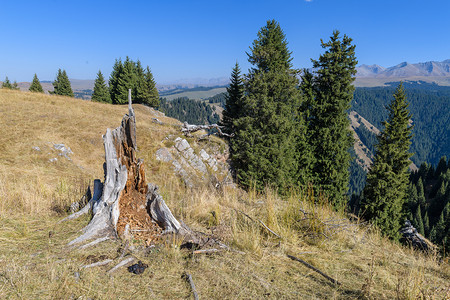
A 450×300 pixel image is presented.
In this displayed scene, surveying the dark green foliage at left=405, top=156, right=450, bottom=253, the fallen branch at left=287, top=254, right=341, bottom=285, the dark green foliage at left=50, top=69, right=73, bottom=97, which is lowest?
the dark green foliage at left=405, top=156, right=450, bottom=253

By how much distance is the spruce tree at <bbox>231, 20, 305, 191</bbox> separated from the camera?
875 inches

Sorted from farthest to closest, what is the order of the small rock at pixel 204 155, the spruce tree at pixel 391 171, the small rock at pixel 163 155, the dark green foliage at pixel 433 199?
the dark green foliage at pixel 433 199 → the spruce tree at pixel 391 171 → the small rock at pixel 204 155 → the small rock at pixel 163 155

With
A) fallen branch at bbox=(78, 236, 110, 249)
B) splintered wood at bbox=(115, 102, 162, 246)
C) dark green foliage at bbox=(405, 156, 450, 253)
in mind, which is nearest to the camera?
fallen branch at bbox=(78, 236, 110, 249)

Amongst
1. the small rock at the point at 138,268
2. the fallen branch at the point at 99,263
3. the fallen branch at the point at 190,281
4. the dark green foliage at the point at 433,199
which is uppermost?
the fallen branch at the point at 99,263

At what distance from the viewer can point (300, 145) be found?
25797mm

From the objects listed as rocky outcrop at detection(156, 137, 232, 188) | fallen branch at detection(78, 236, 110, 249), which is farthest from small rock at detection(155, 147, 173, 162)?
fallen branch at detection(78, 236, 110, 249)

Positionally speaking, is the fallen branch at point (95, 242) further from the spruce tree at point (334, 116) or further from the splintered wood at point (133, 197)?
the spruce tree at point (334, 116)

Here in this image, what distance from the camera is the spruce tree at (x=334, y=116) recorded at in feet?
80.0

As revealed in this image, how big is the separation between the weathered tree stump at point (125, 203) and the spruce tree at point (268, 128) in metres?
16.4

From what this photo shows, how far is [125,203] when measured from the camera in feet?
17.5

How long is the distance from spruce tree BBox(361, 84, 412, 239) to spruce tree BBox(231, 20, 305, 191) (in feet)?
26.5

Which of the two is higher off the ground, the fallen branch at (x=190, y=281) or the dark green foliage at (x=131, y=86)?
the dark green foliage at (x=131, y=86)

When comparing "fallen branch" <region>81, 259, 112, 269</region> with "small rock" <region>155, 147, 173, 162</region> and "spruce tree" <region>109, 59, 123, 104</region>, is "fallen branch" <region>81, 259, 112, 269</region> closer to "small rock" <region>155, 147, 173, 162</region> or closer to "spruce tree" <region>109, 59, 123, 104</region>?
"small rock" <region>155, 147, 173, 162</region>

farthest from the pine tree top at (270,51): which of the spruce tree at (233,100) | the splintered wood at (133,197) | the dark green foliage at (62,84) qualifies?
the dark green foliage at (62,84)
